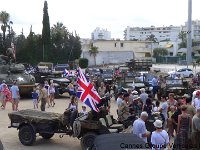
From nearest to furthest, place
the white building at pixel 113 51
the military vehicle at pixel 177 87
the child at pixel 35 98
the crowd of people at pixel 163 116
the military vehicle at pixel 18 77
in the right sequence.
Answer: the crowd of people at pixel 163 116 < the child at pixel 35 98 < the military vehicle at pixel 177 87 < the military vehicle at pixel 18 77 < the white building at pixel 113 51

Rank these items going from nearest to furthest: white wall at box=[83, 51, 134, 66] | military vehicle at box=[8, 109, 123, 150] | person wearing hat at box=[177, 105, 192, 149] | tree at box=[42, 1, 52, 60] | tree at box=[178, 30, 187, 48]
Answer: person wearing hat at box=[177, 105, 192, 149] → military vehicle at box=[8, 109, 123, 150] → tree at box=[42, 1, 52, 60] → white wall at box=[83, 51, 134, 66] → tree at box=[178, 30, 187, 48]

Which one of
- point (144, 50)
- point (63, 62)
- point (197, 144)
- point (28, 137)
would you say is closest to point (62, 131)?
point (28, 137)

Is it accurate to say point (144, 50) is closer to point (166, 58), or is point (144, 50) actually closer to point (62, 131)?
point (166, 58)

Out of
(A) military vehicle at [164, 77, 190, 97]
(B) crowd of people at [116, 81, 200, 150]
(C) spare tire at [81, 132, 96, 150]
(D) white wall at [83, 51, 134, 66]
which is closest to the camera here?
(B) crowd of people at [116, 81, 200, 150]

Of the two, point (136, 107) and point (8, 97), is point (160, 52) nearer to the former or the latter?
point (8, 97)

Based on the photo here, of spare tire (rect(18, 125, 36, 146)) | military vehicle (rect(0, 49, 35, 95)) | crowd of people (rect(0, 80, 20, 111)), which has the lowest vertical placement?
spare tire (rect(18, 125, 36, 146))

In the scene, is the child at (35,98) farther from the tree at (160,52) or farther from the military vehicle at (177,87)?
the tree at (160,52)

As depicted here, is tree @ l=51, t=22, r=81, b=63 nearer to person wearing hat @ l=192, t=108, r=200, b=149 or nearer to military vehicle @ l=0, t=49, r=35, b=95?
military vehicle @ l=0, t=49, r=35, b=95

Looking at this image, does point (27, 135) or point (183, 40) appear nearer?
point (27, 135)

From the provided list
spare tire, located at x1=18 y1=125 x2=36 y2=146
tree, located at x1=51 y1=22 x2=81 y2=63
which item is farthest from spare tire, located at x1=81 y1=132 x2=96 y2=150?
tree, located at x1=51 y1=22 x2=81 y2=63

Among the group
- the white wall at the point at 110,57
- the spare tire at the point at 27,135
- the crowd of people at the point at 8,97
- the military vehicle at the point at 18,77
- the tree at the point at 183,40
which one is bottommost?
the spare tire at the point at 27,135

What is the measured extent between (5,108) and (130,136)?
1467cm

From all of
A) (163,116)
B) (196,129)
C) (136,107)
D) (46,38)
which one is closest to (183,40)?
(46,38)

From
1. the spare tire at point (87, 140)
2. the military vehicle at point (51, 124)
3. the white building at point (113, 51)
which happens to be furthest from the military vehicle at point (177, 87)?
the white building at point (113, 51)
